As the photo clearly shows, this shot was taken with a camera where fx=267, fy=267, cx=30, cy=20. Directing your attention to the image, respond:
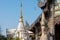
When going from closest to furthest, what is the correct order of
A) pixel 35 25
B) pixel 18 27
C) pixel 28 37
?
pixel 35 25 < pixel 28 37 < pixel 18 27

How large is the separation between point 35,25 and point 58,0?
3.73 meters

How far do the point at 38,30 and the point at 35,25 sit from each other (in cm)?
53

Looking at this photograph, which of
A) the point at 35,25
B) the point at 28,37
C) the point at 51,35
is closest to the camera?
the point at 51,35

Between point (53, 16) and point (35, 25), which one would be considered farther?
point (35, 25)

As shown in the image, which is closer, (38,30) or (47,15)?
(47,15)

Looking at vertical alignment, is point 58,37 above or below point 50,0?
below

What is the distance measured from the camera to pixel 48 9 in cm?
1562

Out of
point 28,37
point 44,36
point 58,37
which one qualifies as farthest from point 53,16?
point 28,37

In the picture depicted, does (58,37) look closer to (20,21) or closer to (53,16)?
(53,16)

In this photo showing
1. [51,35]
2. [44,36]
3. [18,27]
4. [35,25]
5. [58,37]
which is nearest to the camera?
[44,36]

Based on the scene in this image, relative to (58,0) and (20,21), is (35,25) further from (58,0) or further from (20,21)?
(20,21)

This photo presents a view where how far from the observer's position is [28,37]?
2497 cm

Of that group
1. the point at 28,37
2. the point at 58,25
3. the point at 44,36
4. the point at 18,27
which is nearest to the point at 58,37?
Answer: the point at 58,25

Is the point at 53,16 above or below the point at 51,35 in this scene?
above
